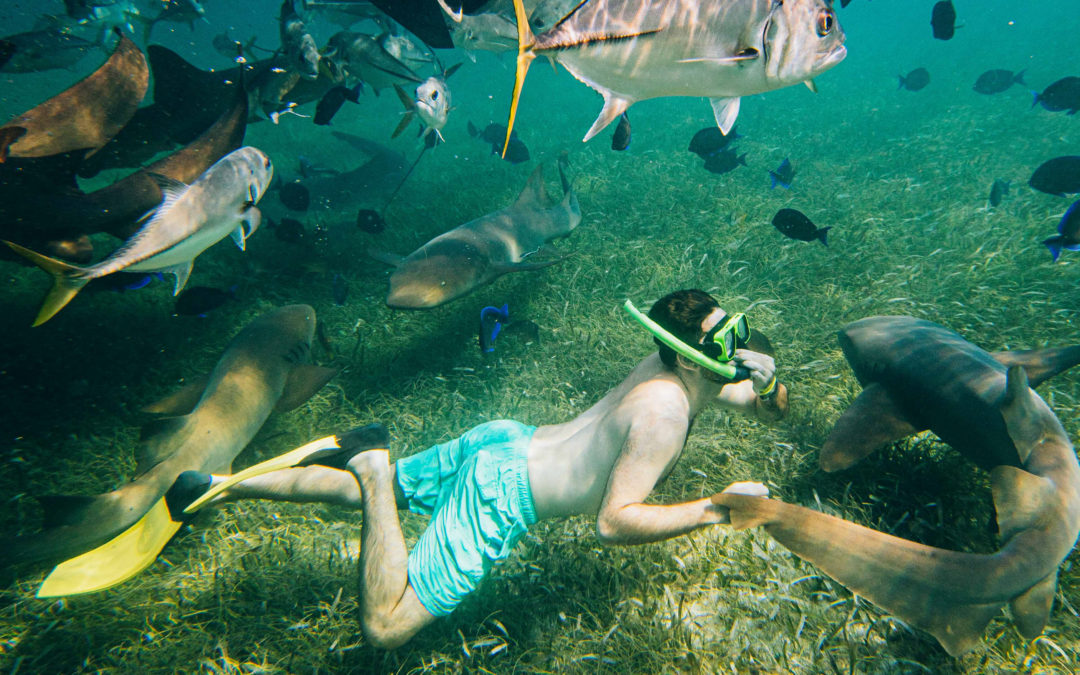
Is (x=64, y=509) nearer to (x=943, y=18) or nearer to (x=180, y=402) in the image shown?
(x=180, y=402)

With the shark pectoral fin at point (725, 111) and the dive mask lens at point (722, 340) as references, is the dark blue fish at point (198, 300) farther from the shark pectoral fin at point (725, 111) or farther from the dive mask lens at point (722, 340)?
the shark pectoral fin at point (725, 111)

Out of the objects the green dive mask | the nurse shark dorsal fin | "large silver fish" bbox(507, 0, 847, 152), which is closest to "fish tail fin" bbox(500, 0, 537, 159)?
"large silver fish" bbox(507, 0, 847, 152)

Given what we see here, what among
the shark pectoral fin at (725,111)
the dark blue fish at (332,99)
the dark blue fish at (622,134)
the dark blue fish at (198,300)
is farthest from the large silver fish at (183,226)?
the shark pectoral fin at (725,111)

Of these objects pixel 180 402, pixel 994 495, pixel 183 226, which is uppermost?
pixel 183 226

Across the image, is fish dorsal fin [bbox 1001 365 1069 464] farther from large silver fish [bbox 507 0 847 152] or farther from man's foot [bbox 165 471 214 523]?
man's foot [bbox 165 471 214 523]

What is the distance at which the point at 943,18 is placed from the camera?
621 centimetres

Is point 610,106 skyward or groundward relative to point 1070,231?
skyward

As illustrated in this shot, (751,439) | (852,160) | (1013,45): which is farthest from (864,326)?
(1013,45)

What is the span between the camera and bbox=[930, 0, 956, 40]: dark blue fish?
19.9 feet


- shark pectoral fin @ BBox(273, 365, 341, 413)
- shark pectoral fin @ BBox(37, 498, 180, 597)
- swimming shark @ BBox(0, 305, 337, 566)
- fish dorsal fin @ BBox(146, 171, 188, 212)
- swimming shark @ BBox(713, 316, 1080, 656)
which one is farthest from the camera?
shark pectoral fin @ BBox(273, 365, 341, 413)

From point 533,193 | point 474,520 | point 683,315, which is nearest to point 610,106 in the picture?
point 683,315

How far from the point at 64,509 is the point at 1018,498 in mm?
5959

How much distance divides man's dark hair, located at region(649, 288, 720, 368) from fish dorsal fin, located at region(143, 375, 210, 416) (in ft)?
14.6

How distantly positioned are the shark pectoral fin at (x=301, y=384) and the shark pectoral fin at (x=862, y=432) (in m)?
4.49
